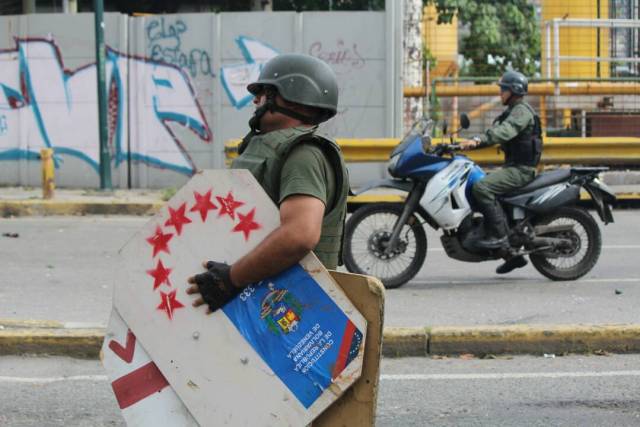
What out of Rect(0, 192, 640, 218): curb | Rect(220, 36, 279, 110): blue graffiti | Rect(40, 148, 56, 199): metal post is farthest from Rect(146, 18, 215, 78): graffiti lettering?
Rect(0, 192, 640, 218): curb

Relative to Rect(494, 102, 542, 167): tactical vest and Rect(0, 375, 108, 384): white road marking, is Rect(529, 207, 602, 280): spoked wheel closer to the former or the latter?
Rect(494, 102, 542, 167): tactical vest

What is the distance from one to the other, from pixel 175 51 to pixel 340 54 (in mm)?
2308

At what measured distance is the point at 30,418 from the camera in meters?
5.40

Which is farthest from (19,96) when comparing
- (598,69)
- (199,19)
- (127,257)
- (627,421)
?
(127,257)

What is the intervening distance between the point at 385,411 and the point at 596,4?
15.5 meters

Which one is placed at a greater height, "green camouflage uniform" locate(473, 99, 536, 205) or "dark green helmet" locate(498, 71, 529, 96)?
"dark green helmet" locate(498, 71, 529, 96)

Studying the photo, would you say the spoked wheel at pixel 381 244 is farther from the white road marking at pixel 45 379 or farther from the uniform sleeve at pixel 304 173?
the uniform sleeve at pixel 304 173

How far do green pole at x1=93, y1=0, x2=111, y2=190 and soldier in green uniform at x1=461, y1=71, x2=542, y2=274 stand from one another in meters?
7.24

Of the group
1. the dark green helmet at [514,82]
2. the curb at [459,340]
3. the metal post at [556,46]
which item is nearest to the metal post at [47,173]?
the dark green helmet at [514,82]

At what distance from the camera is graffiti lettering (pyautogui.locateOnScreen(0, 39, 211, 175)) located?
1644 cm

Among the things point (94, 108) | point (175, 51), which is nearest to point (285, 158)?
point (175, 51)

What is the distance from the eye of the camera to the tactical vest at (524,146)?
8969mm

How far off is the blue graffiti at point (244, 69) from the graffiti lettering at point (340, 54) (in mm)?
594

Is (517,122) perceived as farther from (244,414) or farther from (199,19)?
(199,19)
